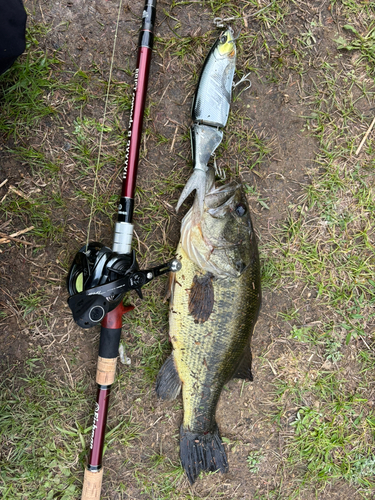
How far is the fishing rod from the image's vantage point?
2.11 metres

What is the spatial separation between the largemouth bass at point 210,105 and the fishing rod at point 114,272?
375 mm

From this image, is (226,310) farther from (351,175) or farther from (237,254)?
(351,175)

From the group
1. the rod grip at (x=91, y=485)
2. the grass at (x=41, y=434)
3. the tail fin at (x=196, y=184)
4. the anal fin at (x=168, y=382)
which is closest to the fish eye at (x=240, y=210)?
the tail fin at (x=196, y=184)

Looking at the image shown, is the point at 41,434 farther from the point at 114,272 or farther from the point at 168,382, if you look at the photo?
the point at 114,272

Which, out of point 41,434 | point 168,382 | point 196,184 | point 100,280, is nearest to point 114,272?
point 100,280

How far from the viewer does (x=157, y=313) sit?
2797 millimetres

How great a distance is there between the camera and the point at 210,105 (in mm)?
2516

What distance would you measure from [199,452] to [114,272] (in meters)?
1.61

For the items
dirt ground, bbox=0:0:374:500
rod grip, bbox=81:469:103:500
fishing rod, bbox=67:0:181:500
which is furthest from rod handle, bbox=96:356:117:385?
rod grip, bbox=81:469:103:500

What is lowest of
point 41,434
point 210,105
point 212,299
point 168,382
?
point 41,434

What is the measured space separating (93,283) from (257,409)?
175 centimetres

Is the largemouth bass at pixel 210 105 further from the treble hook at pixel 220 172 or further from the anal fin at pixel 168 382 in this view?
the anal fin at pixel 168 382

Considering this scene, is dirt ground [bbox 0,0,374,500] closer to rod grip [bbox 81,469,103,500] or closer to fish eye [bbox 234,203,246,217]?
rod grip [bbox 81,469,103,500]

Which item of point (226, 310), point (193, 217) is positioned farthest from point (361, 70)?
point (226, 310)
